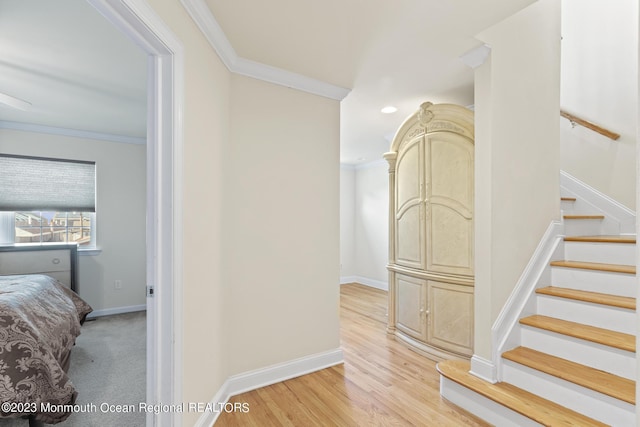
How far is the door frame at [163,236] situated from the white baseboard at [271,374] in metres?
0.53

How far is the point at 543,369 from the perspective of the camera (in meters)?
1.66

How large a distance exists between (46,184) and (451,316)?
491 centimetres

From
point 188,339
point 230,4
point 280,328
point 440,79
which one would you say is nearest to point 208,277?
point 188,339

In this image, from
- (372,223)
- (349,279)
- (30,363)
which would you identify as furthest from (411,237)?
(349,279)

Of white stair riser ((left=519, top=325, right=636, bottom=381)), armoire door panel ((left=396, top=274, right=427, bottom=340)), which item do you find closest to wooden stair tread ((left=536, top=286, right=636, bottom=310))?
white stair riser ((left=519, top=325, right=636, bottom=381))

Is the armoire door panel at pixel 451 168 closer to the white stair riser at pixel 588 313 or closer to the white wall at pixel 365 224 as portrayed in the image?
the white stair riser at pixel 588 313

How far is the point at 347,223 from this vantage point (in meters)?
6.18

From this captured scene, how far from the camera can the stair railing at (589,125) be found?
2704mm

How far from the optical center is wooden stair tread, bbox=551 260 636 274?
1.81 meters

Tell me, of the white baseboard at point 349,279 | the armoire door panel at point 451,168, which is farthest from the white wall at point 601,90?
the white baseboard at point 349,279

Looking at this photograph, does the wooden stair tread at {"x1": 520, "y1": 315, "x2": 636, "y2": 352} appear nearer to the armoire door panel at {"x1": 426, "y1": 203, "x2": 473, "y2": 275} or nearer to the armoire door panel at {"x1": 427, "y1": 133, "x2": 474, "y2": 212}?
the armoire door panel at {"x1": 426, "y1": 203, "x2": 473, "y2": 275}

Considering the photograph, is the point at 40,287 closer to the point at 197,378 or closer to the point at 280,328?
the point at 197,378

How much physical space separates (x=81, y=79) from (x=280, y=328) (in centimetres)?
268

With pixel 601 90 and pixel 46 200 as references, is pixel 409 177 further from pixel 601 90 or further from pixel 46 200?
pixel 46 200
